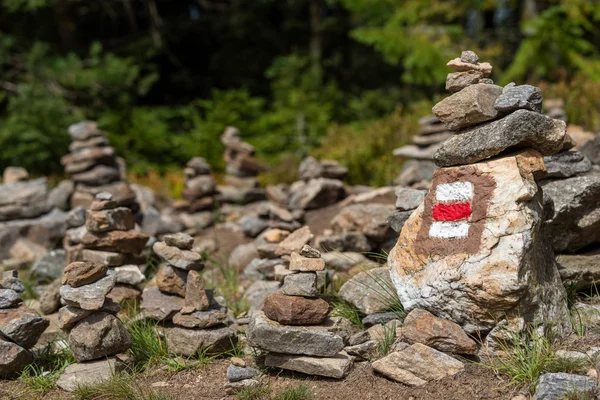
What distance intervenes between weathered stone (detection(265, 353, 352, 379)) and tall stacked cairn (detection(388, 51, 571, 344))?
626mm

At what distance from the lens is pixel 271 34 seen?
18438mm

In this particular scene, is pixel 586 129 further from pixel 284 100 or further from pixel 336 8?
pixel 336 8

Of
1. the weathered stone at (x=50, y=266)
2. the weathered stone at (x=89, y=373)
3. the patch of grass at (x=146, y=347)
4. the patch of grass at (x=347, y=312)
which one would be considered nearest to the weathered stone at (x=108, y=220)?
the weathered stone at (x=50, y=266)

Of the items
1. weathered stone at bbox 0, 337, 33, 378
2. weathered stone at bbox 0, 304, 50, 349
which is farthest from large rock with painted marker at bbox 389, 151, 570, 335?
weathered stone at bbox 0, 337, 33, 378

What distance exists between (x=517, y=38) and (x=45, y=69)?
10.5m

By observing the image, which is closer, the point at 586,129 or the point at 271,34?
the point at 586,129

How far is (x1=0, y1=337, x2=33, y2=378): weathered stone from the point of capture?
5.00m

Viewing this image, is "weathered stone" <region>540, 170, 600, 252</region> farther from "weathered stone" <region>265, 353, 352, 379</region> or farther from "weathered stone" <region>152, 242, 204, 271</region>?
"weathered stone" <region>152, 242, 204, 271</region>

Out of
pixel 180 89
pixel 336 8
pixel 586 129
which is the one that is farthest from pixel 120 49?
pixel 586 129

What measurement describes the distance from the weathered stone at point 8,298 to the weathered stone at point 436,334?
9.81 ft

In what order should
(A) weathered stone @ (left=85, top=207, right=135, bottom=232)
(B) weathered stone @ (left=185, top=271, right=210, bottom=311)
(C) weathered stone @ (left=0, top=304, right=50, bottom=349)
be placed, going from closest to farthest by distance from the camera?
(C) weathered stone @ (left=0, top=304, right=50, bottom=349) → (B) weathered stone @ (left=185, top=271, right=210, bottom=311) → (A) weathered stone @ (left=85, top=207, right=135, bottom=232)

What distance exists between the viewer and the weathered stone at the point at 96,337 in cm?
488

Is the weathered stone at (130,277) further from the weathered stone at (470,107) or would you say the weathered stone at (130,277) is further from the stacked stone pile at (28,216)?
the weathered stone at (470,107)

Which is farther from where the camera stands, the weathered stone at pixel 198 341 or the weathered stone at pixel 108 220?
the weathered stone at pixel 108 220
